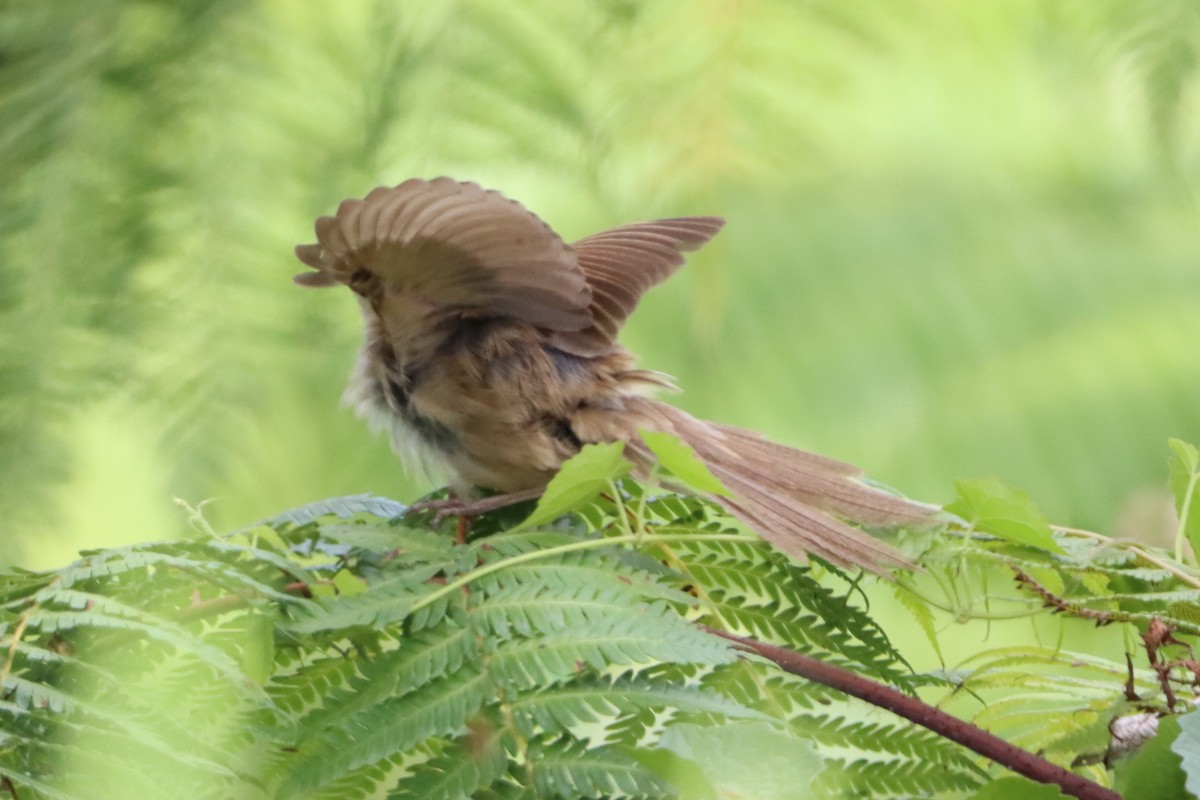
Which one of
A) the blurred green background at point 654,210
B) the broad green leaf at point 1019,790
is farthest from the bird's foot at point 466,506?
the blurred green background at point 654,210

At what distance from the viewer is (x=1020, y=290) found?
1.51 ft

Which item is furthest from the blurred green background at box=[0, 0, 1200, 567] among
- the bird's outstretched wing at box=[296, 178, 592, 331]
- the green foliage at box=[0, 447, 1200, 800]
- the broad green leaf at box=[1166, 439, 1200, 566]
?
the broad green leaf at box=[1166, 439, 1200, 566]

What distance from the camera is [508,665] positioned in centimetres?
85

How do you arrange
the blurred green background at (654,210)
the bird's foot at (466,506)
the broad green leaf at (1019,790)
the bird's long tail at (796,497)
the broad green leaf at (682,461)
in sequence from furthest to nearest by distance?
1. the bird's foot at (466,506)
2. the bird's long tail at (796,497)
3. the broad green leaf at (682,461)
4. the broad green leaf at (1019,790)
5. the blurred green background at (654,210)

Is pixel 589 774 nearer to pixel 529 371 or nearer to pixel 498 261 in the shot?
pixel 498 261

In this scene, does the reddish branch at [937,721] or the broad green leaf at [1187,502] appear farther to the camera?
the broad green leaf at [1187,502]

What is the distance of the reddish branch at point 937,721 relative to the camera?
2.88ft

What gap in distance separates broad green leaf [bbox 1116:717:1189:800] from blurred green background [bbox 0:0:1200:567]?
44cm

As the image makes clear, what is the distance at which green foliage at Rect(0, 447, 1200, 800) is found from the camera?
75 centimetres

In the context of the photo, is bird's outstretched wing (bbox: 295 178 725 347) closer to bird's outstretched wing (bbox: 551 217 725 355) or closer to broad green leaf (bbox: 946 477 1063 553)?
bird's outstretched wing (bbox: 551 217 725 355)

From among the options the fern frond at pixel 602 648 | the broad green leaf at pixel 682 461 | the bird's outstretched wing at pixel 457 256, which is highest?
the bird's outstretched wing at pixel 457 256

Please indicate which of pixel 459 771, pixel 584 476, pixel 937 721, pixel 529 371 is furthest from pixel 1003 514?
pixel 529 371

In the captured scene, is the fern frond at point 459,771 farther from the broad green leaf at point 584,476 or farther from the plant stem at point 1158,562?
the plant stem at point 1158,562

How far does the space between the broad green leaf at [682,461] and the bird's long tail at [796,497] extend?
0.11 m
